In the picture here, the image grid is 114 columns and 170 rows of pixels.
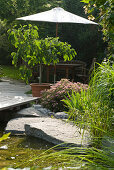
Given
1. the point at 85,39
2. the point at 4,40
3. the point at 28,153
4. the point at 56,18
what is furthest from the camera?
the point at 4,40

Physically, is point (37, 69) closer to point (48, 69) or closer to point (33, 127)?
point (48, 69)

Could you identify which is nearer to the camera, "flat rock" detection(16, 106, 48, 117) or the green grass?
"flat rock" detection(16, 106, 48, 117)

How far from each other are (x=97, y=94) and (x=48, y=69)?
696cm

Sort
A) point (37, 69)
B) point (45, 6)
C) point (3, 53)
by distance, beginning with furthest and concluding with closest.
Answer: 1. point (3, 53)
2. point (45, 6)
3. point (37, 69)

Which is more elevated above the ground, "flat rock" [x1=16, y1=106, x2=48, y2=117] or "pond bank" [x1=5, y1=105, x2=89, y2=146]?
"pond bank" [x1=5, y1=105, x2=89, y2=146]

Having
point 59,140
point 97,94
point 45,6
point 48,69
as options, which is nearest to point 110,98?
point 97,94

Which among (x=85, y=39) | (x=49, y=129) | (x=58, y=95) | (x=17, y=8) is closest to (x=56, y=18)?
(x=58, y=95)

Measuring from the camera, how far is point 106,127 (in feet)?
13.2

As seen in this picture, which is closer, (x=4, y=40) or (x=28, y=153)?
(x=28, y=153)

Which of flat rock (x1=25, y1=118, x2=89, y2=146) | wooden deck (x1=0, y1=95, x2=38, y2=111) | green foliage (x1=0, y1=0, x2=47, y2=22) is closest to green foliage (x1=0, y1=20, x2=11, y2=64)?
green foliage (x1=0, y1=0, x2=47, y2=22)

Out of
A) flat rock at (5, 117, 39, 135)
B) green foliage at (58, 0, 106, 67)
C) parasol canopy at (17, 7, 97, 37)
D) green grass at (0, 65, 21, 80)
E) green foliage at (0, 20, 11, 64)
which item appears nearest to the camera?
flat rock at (5, 117, 39, 135)

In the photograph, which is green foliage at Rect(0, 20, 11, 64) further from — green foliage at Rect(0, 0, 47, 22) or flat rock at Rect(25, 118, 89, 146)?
flat rock at Rect(25, 118, 89, 146)

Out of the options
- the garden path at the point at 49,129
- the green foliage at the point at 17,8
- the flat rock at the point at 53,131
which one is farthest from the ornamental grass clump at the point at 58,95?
the green foliage at the point at 17,8

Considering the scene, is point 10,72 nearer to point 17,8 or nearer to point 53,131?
point 17,8
